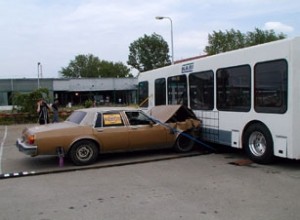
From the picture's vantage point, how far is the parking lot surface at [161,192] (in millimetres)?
5766

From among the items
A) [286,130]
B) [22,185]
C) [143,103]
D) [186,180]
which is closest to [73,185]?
[22,185]

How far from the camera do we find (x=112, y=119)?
10148mm

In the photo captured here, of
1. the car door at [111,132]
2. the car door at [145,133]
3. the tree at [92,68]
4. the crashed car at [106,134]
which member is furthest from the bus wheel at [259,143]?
the tree at [92,68]

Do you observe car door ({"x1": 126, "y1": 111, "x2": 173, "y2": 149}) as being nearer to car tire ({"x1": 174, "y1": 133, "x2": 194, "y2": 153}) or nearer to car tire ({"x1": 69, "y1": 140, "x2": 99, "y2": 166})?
car tire ({"x1": 174, "y1": 133, "x2": 194, "y2": 153})

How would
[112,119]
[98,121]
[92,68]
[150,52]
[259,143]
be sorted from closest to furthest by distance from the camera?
1. [259,143]
2. [98,121]
3. [112,119]
4. [150,52]
5. [92,68]

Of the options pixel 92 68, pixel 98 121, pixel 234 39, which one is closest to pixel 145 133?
pixel 98 121

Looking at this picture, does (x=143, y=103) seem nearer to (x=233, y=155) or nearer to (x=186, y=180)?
(x=233, y=155)

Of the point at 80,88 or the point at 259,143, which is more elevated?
the point at 80,88

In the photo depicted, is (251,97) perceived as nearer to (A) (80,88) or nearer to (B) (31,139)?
(B) (31,139)

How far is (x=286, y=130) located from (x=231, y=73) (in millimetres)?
2391

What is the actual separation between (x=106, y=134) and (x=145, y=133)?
43.1 inches

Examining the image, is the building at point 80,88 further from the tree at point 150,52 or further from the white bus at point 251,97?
the white bus at point 251,97

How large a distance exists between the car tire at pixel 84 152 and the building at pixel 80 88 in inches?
1600

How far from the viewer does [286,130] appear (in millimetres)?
8414
